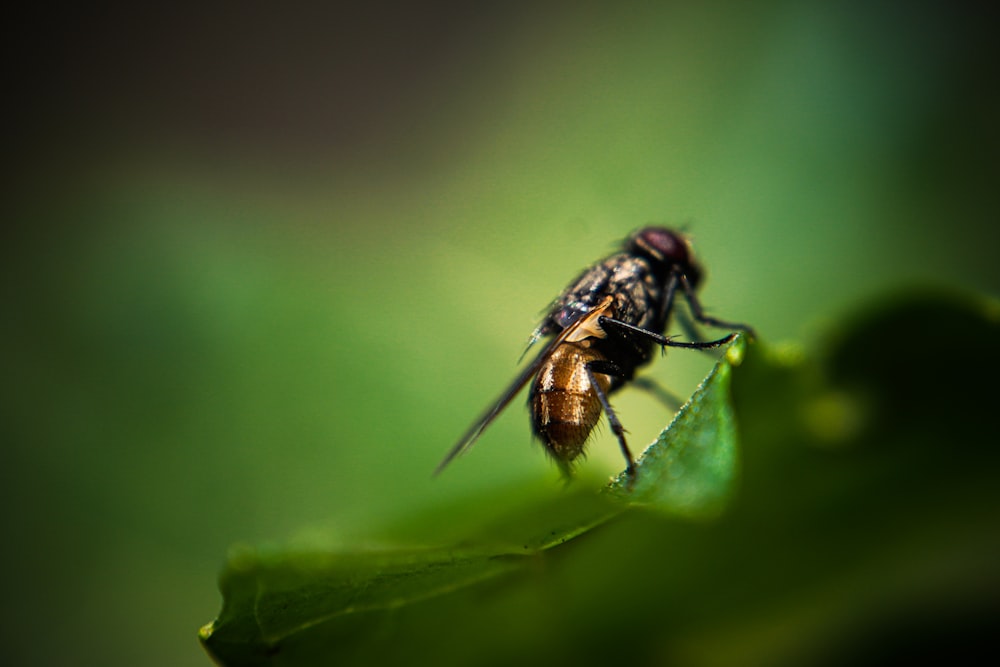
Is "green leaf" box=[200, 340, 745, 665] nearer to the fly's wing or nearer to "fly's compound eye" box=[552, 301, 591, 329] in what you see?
the fly's wing

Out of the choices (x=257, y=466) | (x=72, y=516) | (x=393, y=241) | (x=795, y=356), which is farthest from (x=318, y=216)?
(x=795, y=356)

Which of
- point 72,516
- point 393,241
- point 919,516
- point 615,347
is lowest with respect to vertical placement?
point 919,516

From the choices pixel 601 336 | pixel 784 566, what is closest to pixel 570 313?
pixel 601 336

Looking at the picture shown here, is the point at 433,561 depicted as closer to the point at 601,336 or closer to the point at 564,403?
the point at 564,403

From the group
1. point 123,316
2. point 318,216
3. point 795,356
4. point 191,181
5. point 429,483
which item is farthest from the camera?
point 318,216

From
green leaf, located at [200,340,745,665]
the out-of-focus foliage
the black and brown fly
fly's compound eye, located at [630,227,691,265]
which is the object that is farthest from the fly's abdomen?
green leaf, located at [200,340,745,665]

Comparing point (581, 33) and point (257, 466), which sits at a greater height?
point (581, 33)

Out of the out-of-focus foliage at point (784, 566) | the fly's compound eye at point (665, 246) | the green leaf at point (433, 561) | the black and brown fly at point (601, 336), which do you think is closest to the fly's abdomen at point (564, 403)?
the black and brown fly at point (601, 336)

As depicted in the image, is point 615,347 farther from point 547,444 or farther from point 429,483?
point 429,483
